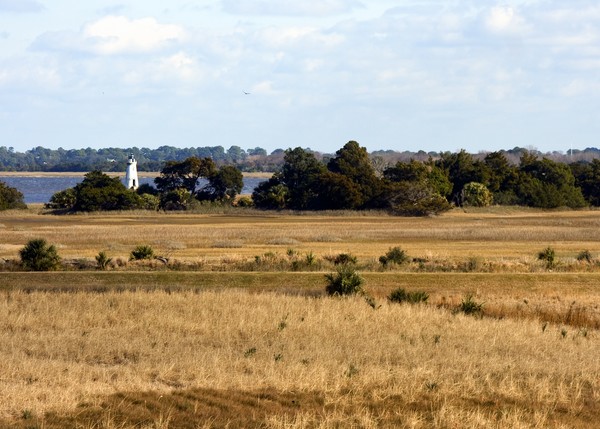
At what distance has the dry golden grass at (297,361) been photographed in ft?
51.8

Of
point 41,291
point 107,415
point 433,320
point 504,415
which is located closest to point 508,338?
point 433,320

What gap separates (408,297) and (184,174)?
3403 inches

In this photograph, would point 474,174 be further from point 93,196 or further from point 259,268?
point 259,268

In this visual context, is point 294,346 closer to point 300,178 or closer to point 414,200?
point 414,200

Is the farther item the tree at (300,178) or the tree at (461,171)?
the tree at (461,171)

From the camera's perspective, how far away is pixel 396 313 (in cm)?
2739

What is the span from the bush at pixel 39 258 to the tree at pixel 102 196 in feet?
199

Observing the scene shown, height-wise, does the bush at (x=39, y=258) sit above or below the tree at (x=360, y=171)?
below

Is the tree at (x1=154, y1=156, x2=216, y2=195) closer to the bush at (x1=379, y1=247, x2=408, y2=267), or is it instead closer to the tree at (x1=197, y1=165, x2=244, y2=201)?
the tree at (x1=197, y1=165, x2=244, y2=201)

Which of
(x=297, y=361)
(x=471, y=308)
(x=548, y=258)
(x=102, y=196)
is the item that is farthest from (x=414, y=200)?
(x=297, y=361)

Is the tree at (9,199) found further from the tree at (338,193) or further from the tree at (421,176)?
the tree at (421,176)

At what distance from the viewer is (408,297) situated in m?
31.4

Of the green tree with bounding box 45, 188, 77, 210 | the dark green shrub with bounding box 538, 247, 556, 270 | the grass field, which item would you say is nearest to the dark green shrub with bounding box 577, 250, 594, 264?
the grass field

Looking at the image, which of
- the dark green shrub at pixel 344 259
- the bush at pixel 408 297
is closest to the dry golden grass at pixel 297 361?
the bush at pixel 408 297
